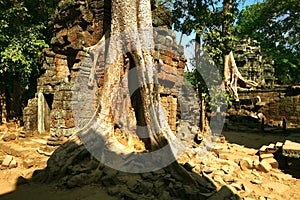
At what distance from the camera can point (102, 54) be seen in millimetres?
6461

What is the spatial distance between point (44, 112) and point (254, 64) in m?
17.9

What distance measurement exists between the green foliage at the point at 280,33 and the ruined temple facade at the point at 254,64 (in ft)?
9.27

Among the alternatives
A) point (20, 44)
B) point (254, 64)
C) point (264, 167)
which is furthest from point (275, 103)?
point (20, 44)

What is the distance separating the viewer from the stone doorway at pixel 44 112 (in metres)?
8.08

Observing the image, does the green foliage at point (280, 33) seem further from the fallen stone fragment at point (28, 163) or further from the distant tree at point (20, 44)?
the fallen stone fragment at point (28, 163)

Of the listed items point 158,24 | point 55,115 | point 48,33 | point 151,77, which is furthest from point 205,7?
point 48,33

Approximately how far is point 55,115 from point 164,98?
353 cm

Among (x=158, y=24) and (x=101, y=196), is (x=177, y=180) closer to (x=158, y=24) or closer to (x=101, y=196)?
(x=101, y=196)

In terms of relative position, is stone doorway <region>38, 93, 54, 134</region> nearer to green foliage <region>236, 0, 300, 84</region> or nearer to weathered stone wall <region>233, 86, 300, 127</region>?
weathered stone wall <region>233, 86, 300, 127</region>

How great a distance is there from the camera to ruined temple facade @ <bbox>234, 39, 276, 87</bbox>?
19.8 meters

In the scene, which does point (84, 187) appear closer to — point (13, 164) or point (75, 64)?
point (13, 164)

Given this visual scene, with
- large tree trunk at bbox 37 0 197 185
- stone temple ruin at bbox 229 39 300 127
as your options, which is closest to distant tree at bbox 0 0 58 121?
large tree trunk at bbox 37 0 197 185

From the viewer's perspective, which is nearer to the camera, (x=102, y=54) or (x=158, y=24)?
(x=102, y=54)

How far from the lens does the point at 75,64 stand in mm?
7184
